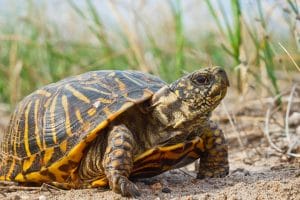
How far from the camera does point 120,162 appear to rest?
2471 mm

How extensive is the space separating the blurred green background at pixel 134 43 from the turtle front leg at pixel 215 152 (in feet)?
3.00

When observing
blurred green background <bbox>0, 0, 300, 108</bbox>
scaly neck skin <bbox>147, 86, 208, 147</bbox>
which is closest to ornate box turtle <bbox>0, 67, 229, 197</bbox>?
scaly neck skin <bbox>147, 86, 208, 147</bbox>

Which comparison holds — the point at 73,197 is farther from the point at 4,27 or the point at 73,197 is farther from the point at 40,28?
the point at 4,27

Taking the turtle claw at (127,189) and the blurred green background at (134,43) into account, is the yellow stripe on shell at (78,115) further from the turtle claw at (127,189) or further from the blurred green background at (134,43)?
the blurred green background at (134,43)

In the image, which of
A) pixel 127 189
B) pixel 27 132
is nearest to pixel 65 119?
pixel 27 132

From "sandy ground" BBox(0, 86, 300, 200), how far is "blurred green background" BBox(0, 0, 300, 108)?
1.32 ft

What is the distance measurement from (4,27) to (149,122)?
175 inches

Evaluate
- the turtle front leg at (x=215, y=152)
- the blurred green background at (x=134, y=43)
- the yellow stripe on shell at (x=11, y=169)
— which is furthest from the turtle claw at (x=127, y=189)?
the blurred green background at (x=134, y=43)

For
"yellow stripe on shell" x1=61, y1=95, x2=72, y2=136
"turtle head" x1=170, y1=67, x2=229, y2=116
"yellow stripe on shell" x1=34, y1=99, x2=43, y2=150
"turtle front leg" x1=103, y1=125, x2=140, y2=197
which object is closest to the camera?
"turtle front leg" x1=103, y1=125, x2=140, y2=197

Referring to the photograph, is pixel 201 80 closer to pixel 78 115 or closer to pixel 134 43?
pixel 78 115

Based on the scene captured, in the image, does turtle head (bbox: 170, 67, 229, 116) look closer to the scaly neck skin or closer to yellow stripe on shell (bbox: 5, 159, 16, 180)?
the scaly neck skin

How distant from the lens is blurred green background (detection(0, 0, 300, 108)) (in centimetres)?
400

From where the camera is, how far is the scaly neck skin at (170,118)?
2727mm

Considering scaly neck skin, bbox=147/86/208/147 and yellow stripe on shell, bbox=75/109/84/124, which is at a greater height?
yellow stripe on shell, bbox=75/109/84/124
